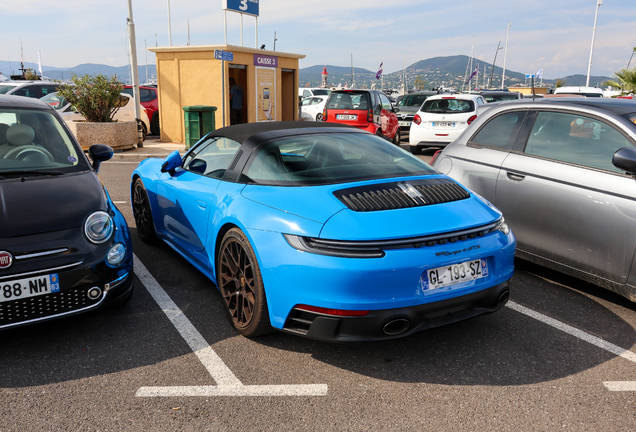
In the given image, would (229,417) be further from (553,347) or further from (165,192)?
(165,192)

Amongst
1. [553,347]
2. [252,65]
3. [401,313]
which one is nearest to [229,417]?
[401,313]

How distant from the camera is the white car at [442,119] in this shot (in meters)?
12.5

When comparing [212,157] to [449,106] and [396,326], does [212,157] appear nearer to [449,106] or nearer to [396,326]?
[396,326]

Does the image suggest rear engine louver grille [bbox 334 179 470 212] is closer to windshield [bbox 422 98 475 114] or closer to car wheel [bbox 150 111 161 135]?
windshield [bbox 422 98 475 114]

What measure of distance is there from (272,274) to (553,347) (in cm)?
192

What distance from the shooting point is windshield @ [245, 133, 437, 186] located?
3316 mm

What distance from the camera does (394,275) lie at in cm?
263

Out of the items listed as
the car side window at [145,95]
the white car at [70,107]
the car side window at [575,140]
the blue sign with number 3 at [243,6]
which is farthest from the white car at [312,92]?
the car side window at [575,140]

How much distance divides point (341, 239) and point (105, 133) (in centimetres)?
1156

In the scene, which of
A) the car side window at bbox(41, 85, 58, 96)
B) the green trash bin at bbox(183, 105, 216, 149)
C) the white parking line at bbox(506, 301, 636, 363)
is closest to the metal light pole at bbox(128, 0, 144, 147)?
the green trash bin at bbox(183, 105, 216, 149)

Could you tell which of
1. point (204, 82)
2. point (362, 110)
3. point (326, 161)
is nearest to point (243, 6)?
point (204, 82)

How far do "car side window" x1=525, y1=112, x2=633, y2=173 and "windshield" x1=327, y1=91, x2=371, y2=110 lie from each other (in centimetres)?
923

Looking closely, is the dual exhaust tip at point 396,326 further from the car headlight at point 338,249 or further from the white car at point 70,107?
the white car at point 70,107

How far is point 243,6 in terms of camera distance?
1672 centimetres
